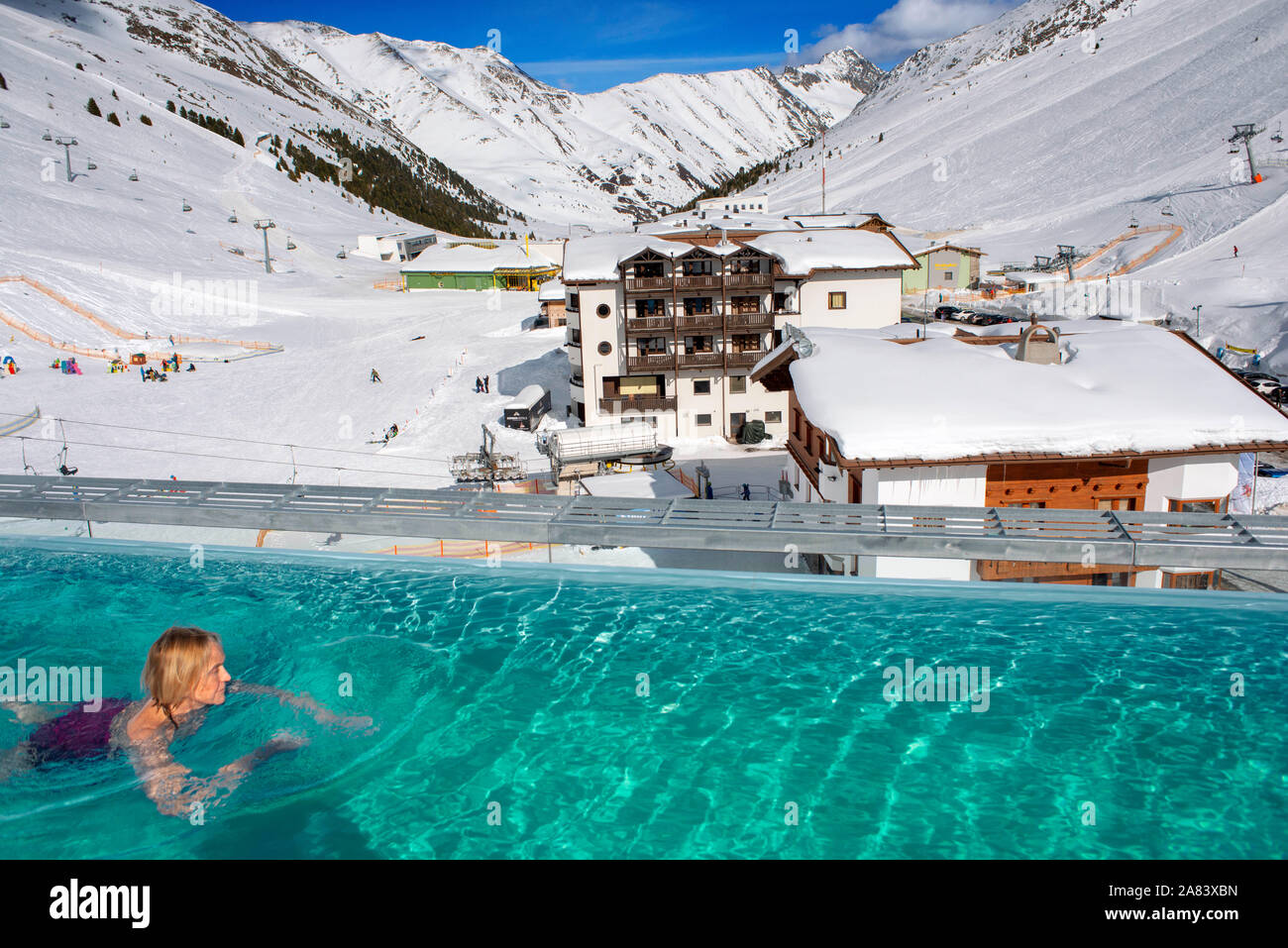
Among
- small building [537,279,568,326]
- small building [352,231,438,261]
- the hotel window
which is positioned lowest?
the hotel window

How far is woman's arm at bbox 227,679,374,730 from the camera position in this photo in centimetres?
1021

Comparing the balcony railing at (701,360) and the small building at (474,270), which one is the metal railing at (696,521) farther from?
the small building at (474,270)

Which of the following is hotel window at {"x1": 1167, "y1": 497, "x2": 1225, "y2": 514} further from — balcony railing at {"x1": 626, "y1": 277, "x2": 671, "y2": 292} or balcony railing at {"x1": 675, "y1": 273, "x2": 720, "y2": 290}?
balcony railing at {"x1": 626, "y1": 277, "x2": 671, "y2": 292}

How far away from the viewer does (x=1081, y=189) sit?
10856 centimetres

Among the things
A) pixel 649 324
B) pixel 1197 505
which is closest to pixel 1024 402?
pixel 1197 505

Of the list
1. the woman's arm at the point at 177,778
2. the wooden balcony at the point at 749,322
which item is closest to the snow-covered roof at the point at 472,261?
the wooden balcony at the point at 749,322

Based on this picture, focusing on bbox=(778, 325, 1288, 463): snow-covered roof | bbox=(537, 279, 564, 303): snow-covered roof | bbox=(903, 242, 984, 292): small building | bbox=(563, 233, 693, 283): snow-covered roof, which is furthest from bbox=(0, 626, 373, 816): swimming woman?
bbox=(903, 242, 984, 292): small building

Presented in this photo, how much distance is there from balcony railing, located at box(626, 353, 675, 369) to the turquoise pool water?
3166 centimetres

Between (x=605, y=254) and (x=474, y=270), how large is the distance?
173 ft

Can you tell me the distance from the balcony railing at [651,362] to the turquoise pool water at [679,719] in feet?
104
